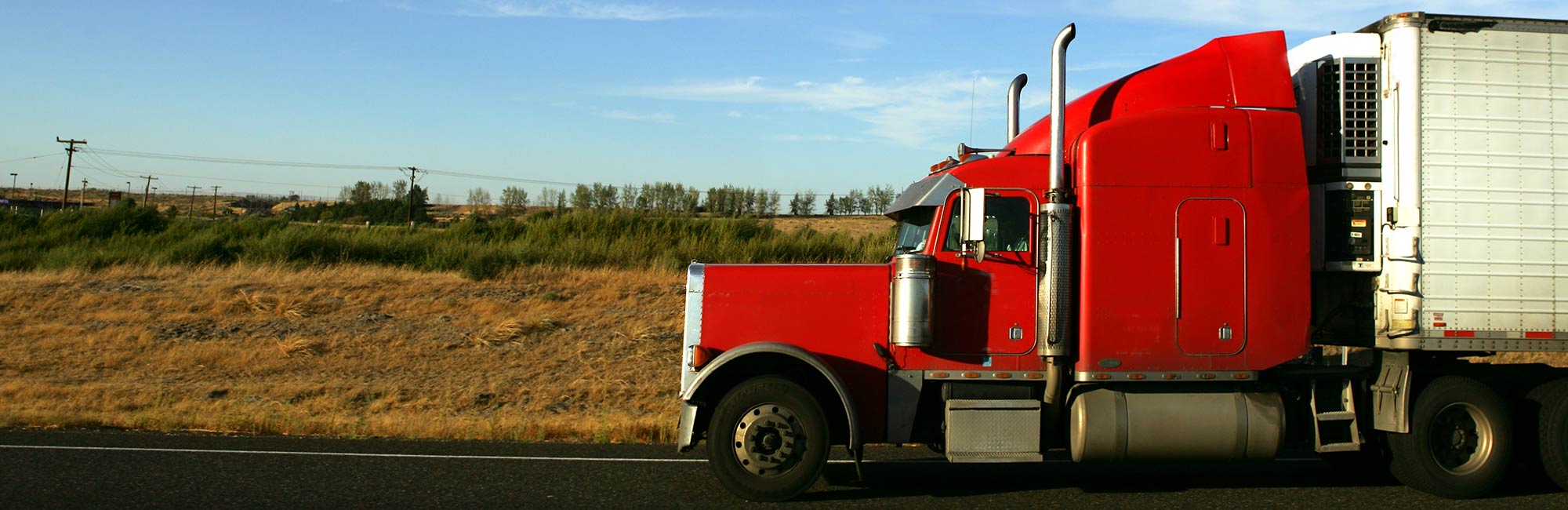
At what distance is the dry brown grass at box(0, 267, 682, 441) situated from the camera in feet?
41.4

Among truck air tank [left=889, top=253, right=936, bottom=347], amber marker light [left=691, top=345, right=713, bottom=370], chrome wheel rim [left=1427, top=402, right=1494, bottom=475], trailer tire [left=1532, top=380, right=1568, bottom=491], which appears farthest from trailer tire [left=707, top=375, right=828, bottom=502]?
trailer tire [left=1532, top=380, right=1568, bottom=491]

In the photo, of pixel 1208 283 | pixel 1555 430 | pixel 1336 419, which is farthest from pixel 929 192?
pixel 1555 430

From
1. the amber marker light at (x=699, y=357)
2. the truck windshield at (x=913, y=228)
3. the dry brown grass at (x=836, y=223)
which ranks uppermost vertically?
the dry brown grass at (x=836, y=223)

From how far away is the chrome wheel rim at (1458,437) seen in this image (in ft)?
26.5

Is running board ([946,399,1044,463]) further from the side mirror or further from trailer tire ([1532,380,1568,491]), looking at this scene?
trailer tire ([1532,380,1568,491])

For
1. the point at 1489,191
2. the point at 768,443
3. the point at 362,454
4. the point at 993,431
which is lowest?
the point at 362,454

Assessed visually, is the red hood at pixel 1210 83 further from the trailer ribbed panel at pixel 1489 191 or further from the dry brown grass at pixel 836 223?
the dry brown grass at pixel 836 223

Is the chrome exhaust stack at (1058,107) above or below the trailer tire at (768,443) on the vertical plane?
above

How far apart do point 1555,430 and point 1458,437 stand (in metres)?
0.62

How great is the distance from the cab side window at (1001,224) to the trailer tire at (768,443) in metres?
1.54

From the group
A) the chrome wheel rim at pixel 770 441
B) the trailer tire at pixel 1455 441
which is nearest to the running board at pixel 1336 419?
the trailer tire at pixel 1455 441

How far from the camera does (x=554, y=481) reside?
8.29 metres

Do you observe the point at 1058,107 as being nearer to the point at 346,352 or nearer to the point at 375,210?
the point at 346,352

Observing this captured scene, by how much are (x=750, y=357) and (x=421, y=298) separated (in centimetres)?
1795
